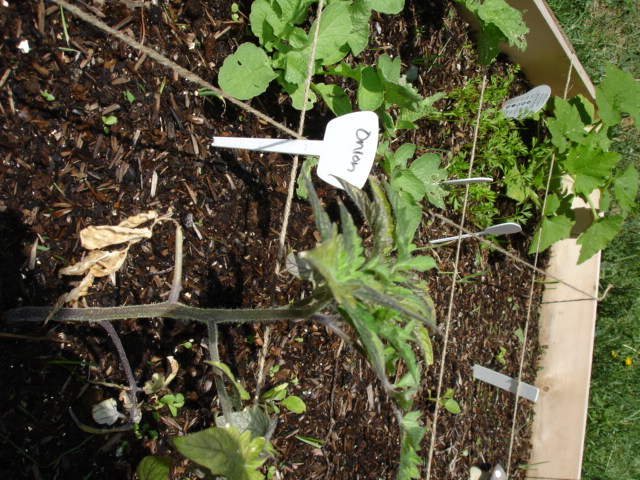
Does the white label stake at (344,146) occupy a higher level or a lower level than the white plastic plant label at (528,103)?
lower

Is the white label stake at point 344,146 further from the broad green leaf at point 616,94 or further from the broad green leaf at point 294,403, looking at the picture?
the broad green leaf at point 616,94

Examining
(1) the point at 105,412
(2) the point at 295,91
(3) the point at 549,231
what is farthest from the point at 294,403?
(3) the point at 549,231

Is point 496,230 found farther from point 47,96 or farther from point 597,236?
point 47,96

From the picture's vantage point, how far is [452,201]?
257 centimetres

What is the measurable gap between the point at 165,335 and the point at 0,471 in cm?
54

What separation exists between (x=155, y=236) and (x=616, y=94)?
2407 millimetres

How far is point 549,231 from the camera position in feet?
9.15

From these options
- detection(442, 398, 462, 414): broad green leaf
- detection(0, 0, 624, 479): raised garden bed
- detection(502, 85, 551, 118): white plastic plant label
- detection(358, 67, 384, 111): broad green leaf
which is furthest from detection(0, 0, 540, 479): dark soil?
detection(502, 85, 551, 118): white plastic plant label

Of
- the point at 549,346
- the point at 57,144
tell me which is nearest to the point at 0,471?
the point at 57,144

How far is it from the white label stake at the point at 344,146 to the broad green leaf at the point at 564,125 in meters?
1.43

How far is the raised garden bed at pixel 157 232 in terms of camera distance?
1449mm

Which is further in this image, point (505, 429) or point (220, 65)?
point (505, 429)

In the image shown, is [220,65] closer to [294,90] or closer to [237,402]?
[294,90]

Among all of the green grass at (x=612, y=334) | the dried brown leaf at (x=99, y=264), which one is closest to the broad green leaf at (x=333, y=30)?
the dried brown leaf at (x=99, y=264)
